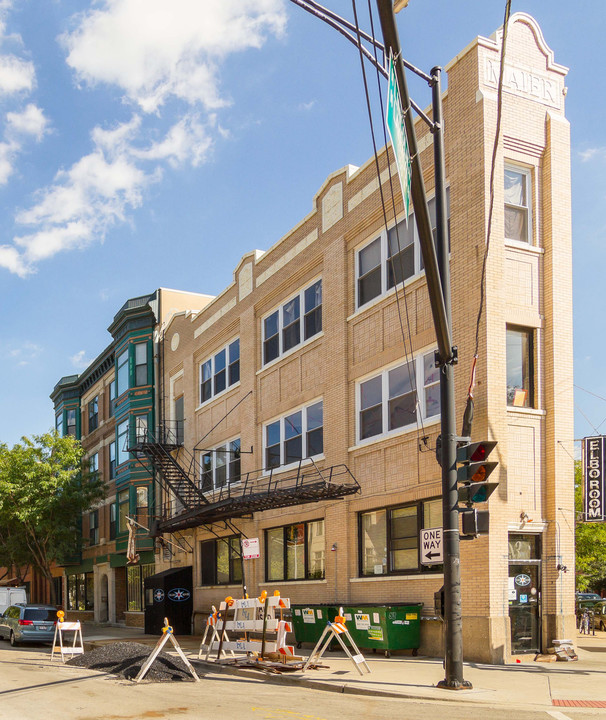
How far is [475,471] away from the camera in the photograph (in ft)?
43.5

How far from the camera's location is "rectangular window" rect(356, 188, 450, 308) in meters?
20.8

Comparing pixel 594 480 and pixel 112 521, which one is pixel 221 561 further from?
pixel 594 480

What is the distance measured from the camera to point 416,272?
20.6 m

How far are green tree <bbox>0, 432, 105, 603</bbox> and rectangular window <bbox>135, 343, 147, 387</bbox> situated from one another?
518 centimetres

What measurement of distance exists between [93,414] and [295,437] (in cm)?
2495

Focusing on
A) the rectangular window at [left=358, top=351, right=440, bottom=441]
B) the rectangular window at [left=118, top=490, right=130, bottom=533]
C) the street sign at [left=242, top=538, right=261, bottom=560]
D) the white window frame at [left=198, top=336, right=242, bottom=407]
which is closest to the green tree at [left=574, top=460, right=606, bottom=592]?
the rectangular window at [left=358, top=351, right=440, bottom=441]

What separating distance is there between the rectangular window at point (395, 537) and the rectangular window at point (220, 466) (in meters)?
7.94

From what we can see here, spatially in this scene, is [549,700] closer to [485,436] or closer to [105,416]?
[485,436]

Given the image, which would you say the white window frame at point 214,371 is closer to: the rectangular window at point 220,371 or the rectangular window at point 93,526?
the rectangular window at point 220,371

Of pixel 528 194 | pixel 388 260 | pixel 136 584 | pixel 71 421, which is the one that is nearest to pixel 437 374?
pixel 388 260

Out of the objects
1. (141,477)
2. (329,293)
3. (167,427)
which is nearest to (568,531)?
(329,293)

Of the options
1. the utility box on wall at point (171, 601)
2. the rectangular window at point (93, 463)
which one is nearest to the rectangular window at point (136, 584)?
the utility box on wall at point (171, 601)

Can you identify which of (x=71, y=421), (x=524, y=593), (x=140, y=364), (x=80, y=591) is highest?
(x=140, y=364)

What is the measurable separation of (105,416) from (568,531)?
31.6 meters
